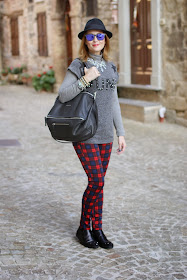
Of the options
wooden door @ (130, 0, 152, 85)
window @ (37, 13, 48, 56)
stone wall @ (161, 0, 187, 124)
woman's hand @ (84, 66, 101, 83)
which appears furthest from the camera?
window @ (37, 13, 48, 56)

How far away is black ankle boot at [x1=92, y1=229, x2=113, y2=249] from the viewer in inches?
137

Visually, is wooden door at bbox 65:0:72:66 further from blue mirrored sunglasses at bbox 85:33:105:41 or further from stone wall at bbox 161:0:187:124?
blue mirrored sunglasses at bbox 85:33:105:41

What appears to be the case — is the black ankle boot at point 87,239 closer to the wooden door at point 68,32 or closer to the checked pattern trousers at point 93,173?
the checked pattern trousers at point 93,173

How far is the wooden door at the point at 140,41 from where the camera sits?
10.8m

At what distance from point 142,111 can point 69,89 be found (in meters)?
6.78

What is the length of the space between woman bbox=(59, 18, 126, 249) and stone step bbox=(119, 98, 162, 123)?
639 cm

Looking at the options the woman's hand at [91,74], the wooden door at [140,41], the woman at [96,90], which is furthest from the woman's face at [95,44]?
the wooden door at [140,41]

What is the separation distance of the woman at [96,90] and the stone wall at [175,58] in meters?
6.14

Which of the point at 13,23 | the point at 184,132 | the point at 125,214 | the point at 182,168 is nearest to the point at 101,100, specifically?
the point at 125,214

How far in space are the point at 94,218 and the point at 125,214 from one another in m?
0.92

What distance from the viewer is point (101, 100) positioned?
3.24 meters

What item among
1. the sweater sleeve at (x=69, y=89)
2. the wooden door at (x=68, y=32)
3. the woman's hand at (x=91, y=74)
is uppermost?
the wooden door at (x=68, y=32)

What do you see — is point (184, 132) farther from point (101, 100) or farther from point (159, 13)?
point (101, 100)

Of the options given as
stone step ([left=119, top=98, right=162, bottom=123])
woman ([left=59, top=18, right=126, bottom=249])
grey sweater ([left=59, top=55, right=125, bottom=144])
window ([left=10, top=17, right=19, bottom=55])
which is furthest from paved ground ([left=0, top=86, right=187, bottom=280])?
window ([left=10, top=17, right=19, bottom=55])
